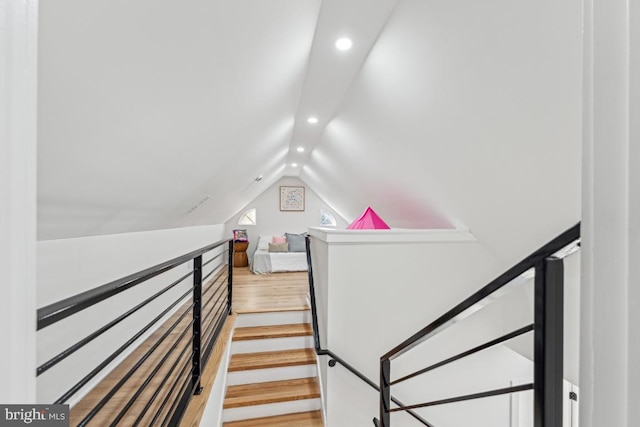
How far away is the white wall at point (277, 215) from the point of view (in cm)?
768

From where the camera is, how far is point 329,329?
2.53m

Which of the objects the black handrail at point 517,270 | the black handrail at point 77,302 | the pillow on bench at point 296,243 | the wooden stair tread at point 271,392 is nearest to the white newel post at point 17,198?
the black handrail at point 77,302

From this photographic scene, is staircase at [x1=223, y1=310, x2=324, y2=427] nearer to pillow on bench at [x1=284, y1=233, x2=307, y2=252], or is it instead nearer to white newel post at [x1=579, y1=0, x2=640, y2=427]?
white newel post at [x1=579, y1=0, x2=640, y2=427]

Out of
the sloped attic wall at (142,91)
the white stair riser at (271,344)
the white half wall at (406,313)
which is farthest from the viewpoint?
the white stair riser at (271,344)

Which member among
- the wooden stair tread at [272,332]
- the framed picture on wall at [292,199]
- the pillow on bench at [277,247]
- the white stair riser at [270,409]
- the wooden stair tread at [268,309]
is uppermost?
the framed picture on wall at [292,199]

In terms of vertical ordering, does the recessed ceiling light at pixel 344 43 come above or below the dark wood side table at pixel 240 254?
above

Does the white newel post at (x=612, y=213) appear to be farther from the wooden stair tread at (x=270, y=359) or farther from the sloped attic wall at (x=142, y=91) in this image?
the wooden stair tread at (x=270, y=359)

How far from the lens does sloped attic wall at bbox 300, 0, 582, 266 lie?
4.39 feet

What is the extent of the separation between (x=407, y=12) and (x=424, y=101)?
0.56 metres

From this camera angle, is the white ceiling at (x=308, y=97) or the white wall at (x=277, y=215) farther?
the white wall at (x=277, y=215)

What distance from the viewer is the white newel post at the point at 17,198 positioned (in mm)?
312

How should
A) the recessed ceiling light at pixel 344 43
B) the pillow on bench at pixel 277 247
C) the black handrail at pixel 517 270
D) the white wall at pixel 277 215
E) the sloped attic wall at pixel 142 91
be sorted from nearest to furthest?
the black handrail at pixel 517 270, the sloped attic wall at pixel 142 91, the recessed ceiling light at pixel 344 43, the pillow on bench at pixel 277 247, the white wall at pixel 277 215

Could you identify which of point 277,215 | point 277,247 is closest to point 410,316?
point 277,247

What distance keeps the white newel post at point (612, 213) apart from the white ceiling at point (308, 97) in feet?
3.40
